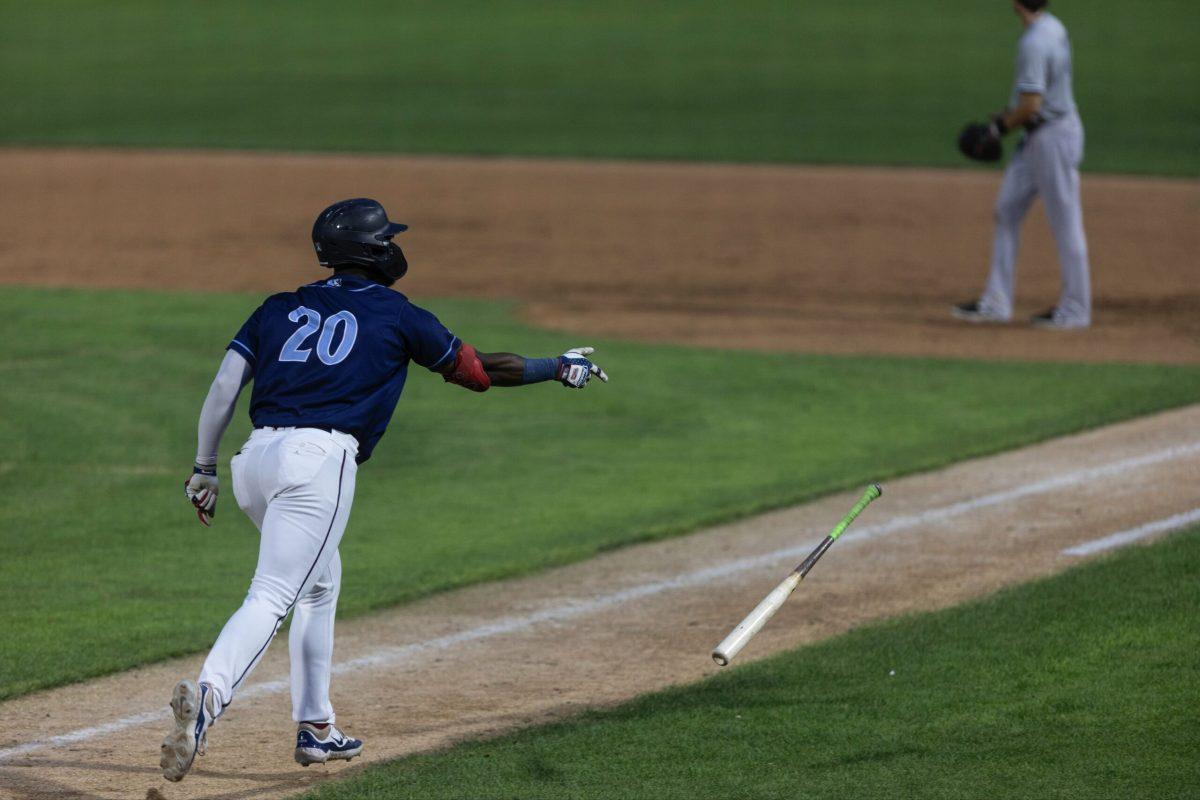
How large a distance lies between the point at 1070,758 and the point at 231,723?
8.96 ft

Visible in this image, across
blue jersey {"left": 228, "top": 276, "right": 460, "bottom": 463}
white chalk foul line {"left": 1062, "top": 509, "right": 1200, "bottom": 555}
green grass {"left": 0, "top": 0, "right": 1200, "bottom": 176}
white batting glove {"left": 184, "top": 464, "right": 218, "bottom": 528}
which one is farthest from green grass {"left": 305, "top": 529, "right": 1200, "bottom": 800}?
green grass {"left": 0, "top": 0, "right": 1200, "bottom": 176}

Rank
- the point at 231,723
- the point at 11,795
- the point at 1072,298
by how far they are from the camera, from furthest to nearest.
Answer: the point at 1072,298, the point at 231,723, the point at 11,795

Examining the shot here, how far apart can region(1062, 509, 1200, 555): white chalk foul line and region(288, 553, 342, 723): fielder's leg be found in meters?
3.75

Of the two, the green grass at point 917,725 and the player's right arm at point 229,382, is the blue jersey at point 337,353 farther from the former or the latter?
the green grass at point 917,725

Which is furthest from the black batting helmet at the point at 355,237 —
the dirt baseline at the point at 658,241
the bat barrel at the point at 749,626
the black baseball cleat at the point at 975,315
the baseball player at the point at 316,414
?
the black baseball cleat at the point at 975,315

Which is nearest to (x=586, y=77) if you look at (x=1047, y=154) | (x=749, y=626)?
(x=1047, y=154)

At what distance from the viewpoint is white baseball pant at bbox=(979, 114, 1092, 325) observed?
12531 mm

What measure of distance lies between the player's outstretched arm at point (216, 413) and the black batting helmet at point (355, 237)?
16.4 inches

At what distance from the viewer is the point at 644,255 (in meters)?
17.1

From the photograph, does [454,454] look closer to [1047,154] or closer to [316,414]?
[316,414]

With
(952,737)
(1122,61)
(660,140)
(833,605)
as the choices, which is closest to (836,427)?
(833,605)

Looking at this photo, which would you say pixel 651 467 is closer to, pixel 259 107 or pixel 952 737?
pixel 952 737

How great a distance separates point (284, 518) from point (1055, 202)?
873 cm

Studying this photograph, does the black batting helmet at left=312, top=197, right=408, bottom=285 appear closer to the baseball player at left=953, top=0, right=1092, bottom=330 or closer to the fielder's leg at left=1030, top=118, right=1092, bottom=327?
the baseball player at left=953, top=0, right=1092, bottom=330
